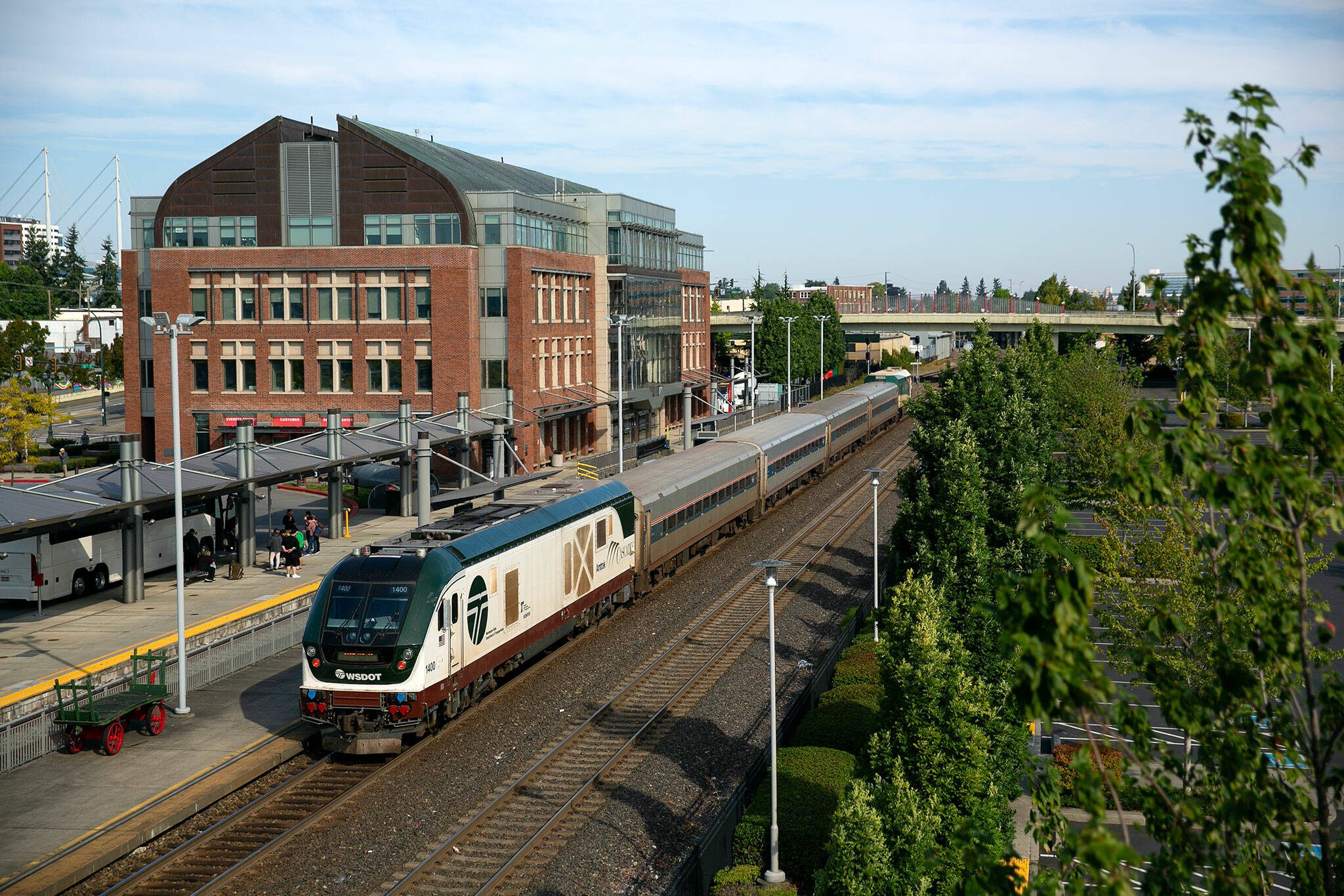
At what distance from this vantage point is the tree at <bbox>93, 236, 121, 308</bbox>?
185000 mm

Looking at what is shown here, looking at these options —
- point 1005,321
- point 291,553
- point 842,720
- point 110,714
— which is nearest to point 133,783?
point 110,714

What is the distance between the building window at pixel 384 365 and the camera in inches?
2399

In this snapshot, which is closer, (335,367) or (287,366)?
(335,367)

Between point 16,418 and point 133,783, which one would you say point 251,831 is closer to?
point 133,783

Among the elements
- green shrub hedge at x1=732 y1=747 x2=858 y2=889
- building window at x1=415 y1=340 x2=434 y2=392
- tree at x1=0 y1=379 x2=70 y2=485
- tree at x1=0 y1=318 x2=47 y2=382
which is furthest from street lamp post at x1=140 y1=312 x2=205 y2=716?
tree at x1=0 y1=318 x2=47 y2=382

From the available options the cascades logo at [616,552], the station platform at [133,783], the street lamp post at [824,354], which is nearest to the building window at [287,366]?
the cascades logo at [616,552]

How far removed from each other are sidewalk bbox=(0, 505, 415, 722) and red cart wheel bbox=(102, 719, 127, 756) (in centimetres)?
222

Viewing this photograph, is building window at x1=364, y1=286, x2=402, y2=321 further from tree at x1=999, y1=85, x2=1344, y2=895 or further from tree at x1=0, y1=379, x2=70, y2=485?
tree at x1=999, y1=85, x2=1344, y2=895

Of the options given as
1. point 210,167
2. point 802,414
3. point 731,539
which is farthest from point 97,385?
point 731,539

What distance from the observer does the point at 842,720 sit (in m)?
23.6

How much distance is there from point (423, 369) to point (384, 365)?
200 cm

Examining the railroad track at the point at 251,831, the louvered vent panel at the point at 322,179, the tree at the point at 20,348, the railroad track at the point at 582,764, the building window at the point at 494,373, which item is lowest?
the railroad track at the point at 582,764

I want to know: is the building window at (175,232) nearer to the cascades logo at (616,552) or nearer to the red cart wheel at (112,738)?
the cascades logo at (616,552)

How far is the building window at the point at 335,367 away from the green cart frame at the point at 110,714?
1544 inches
